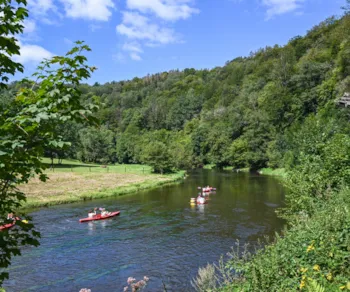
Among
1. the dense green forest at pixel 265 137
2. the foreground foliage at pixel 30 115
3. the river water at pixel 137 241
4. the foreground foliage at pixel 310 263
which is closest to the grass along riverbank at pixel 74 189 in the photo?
the river water at pixel 137 241

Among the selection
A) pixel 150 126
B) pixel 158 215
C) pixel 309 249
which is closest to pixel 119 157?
pixel 150 126

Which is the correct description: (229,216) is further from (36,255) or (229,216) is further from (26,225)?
(26,225)

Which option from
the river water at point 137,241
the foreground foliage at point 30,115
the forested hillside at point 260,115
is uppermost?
the forested hillside at point 260,115

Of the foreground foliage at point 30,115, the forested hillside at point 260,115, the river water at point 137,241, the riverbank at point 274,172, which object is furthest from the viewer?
the forested hillside at point 260,115

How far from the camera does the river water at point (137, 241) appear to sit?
15.4 meters

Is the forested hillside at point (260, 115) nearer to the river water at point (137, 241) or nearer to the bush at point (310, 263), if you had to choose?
the river water at point (137, 241)

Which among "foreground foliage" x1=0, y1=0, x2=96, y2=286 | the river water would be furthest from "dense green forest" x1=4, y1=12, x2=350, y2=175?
"foreground foliage" x1=0, y1=0, x2=96, y2=286

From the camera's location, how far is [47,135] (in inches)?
175

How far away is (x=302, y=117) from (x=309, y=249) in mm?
83534

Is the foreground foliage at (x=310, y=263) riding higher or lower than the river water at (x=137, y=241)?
higher

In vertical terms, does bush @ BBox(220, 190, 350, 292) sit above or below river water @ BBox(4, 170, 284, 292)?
above

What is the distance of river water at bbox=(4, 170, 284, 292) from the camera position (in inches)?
607

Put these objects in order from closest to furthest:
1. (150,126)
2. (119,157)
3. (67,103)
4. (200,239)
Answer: (67,103)
(200,239)
(119,157)
(150,126)

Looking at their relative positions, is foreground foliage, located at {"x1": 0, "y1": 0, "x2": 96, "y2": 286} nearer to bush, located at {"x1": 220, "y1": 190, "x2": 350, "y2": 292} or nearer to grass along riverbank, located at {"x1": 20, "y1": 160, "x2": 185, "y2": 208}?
bush, located at {"x1": 220, "y1": 190, "x2": 350, "y2": 292}
